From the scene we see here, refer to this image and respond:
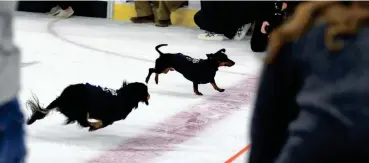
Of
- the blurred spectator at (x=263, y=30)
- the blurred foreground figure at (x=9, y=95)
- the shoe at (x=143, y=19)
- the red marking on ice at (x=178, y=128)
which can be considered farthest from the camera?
the shoe at (x=143, y=19)

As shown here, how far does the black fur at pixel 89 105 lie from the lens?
1.65 meters

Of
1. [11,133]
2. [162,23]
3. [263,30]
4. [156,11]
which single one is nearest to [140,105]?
[11,133]

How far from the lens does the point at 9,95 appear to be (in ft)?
2.83

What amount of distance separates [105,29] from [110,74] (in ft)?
4.98

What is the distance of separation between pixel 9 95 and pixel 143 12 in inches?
143

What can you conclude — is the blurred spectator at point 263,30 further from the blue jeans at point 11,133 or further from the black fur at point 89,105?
the blue jeans at point 11,133

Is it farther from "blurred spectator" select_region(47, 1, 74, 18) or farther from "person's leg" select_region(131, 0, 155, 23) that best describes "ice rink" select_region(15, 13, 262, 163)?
"blurred spectator" select_region(47, 1, 74, 18)

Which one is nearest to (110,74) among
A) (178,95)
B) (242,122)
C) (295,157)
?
(178,95)

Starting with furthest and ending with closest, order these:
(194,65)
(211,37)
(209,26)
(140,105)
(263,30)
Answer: (209,26) < (211,37) < (263,30) < (194,65) < (140,105)

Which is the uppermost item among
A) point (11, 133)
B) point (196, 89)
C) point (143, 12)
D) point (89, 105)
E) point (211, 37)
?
point (11, 133)

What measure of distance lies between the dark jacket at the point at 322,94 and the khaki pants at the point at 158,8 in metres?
3.73

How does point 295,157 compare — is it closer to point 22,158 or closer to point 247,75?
point 22,158

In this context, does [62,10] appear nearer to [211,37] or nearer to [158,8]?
[158,8]

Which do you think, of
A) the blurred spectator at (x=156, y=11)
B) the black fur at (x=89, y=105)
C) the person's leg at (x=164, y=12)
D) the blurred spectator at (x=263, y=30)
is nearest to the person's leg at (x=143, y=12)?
the blurred spectator at (x=156, y=11)
